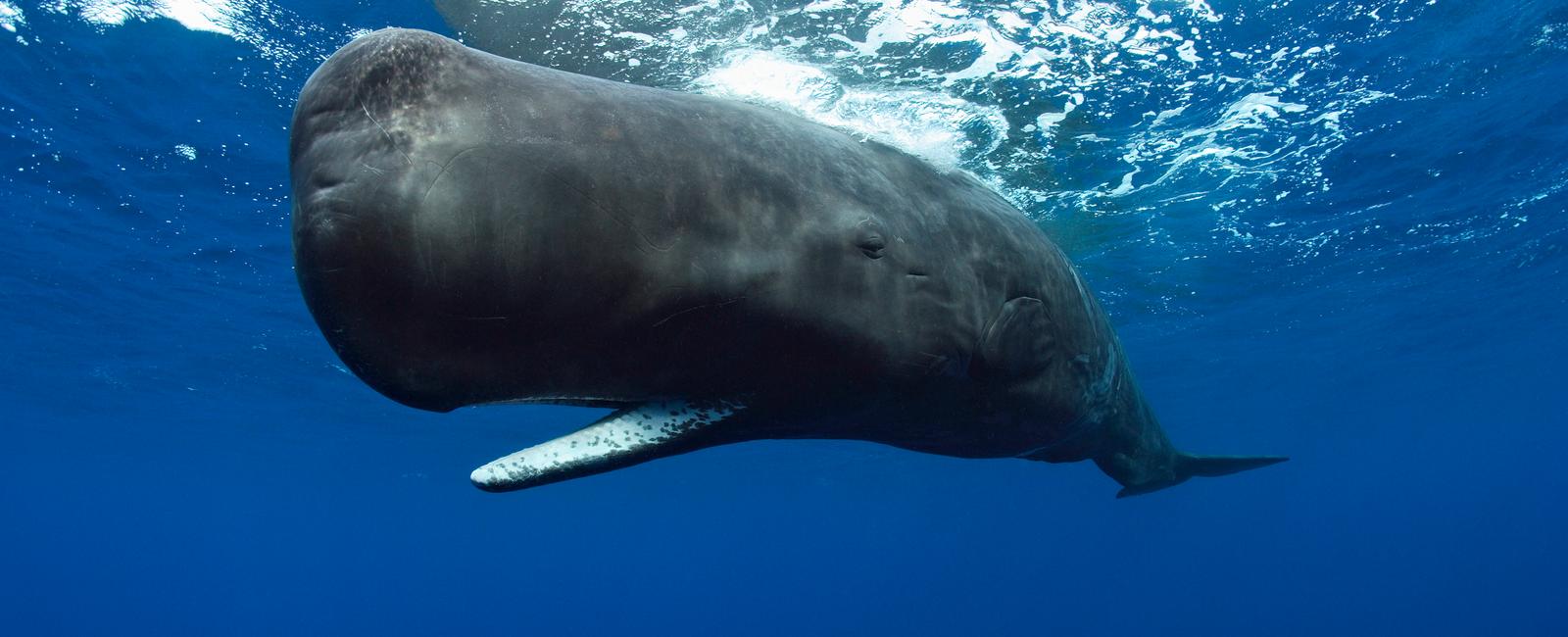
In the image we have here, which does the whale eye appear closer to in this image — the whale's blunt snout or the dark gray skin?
the dark gray skin

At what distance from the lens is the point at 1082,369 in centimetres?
477

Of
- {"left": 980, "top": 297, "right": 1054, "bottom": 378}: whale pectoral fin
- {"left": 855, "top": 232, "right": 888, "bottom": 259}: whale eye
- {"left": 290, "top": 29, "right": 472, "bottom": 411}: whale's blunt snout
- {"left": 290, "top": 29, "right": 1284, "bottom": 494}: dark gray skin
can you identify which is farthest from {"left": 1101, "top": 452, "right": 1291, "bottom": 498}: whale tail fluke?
{"left": 290, "top": 29, "right": 472, "bottom": 411}: whale's blunt snout

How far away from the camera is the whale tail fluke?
A: 7.70 metres

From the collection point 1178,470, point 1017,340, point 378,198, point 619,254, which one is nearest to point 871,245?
point 619,254

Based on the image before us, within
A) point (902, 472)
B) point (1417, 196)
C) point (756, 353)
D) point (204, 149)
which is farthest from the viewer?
point (902, 472)

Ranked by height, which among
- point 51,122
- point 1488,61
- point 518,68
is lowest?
point 51,122

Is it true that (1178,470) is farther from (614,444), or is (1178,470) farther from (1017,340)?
(614,444)

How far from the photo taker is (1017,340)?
3.90 m

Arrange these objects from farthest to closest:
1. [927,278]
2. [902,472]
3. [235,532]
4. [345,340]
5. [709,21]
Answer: [235,532]
[902,472]
[709,21]
[927,278]
[345,340]

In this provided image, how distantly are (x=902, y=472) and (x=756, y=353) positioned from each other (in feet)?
179

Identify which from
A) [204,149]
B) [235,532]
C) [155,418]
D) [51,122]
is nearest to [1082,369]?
[204,149]

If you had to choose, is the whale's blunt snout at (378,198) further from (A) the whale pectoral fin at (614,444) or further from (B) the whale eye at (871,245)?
(B) the whale eye at (871,245)

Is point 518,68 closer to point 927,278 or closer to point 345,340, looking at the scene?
point 345,340

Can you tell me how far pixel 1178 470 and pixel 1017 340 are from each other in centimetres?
560
